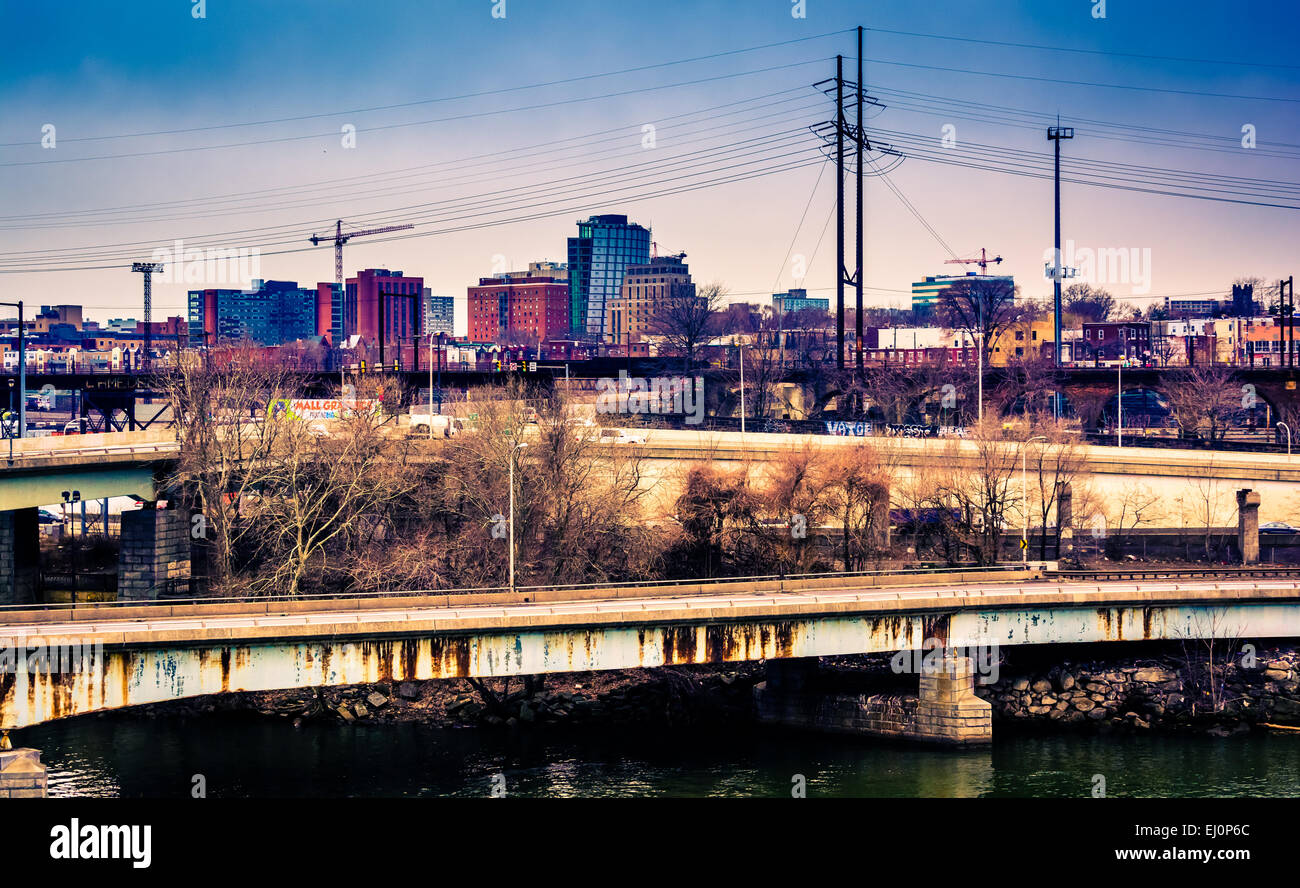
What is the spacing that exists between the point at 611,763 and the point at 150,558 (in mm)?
18292

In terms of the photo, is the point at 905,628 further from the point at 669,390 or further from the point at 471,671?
the point at 669,390

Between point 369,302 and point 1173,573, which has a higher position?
point 369,302

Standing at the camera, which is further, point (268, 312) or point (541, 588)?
point (268, 312)

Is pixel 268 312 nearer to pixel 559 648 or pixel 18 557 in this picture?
pixel 18 557

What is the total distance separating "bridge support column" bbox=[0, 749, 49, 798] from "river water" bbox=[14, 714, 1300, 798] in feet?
21.0

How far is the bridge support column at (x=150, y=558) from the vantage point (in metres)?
41.1

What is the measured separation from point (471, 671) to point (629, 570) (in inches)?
518

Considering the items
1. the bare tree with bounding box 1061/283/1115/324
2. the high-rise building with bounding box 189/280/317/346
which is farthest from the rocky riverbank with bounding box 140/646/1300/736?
the high-rise building with bounding box 189/280/317/346

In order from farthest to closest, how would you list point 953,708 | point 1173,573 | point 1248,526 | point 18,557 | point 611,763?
point 18,557, point 1248,526, point 1173,573, point 953,708, point 611,763

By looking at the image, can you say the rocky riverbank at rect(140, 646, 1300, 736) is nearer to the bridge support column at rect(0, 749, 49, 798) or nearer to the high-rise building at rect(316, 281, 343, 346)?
the bridge support column at rect(0, 749, 49, 798)

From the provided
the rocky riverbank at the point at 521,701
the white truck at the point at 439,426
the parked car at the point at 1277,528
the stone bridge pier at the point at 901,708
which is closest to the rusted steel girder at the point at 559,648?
the stone bridge pier at the point at 901,708

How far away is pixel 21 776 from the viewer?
20688 millimetres

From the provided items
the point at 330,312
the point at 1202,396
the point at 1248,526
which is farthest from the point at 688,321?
the point at 330,312
